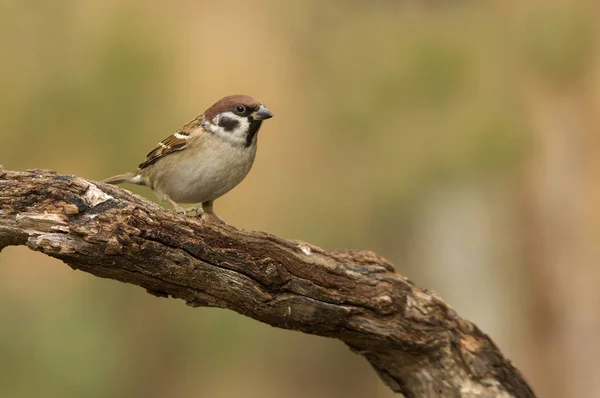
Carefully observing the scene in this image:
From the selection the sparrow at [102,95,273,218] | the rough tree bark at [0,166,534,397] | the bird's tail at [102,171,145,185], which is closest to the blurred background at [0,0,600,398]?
the bird's tail at [102,171,145,185]

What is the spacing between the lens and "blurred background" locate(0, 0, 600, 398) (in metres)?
6.29

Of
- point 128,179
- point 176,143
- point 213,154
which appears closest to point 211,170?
point 213,154

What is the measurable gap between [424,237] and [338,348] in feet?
5.16

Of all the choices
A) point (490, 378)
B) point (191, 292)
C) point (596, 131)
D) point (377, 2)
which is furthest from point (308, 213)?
point (191, 292)

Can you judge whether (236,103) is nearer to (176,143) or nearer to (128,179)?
(176,143)

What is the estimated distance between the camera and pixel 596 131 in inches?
299

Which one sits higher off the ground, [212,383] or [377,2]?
[377,2]

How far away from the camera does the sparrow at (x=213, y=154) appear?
4039mm

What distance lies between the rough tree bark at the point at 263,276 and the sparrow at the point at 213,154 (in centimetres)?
71

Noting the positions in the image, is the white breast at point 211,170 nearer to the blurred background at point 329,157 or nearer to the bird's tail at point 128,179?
the bird's tail at point 128,179

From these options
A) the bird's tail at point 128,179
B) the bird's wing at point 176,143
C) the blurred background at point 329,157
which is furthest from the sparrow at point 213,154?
the blurred background at point 329,157

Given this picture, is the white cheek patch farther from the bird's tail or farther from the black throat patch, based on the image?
the bird's tail

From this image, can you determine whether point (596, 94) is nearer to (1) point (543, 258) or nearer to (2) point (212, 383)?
(1) point (543, 258)

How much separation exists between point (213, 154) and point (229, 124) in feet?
0.64
